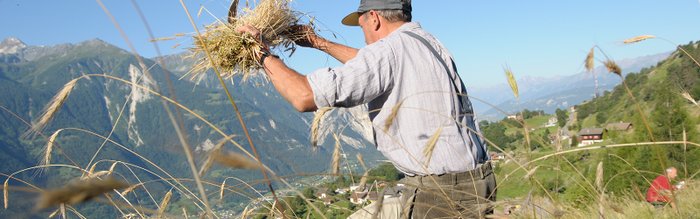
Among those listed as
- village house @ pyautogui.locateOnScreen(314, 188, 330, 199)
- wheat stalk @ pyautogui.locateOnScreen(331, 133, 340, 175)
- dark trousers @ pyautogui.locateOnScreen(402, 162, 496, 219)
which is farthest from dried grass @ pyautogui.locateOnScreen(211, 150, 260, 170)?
dark trousers @ pyautogui.locateOnScreen(402, 162, 496, 219)

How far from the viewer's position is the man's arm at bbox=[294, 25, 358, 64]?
3594 mm

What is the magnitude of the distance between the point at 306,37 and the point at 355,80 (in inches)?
53.2

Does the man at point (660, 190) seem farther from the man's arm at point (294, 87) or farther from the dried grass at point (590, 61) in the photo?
the man's arm at point (294, 87)

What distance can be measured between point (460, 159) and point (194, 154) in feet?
4.97

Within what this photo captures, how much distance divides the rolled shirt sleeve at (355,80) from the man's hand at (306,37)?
1198mm

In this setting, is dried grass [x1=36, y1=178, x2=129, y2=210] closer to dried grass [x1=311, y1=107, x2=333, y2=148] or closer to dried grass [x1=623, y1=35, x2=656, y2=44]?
dried grass [x1=311, y1=107, x2=333, y2=148]

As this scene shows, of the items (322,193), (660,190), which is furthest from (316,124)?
(660,190)

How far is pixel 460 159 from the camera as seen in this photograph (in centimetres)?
255

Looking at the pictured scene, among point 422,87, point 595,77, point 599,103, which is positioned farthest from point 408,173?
point 599,103

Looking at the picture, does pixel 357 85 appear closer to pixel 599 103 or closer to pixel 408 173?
pixel 408 173

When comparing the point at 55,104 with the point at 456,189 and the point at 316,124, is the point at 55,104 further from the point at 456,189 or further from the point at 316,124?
the point at 456,189

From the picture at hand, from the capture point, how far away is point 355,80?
2.34 meters

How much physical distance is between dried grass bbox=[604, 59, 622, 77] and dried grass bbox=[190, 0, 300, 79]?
5.52ft

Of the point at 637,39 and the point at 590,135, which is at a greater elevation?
the point at 637,39
